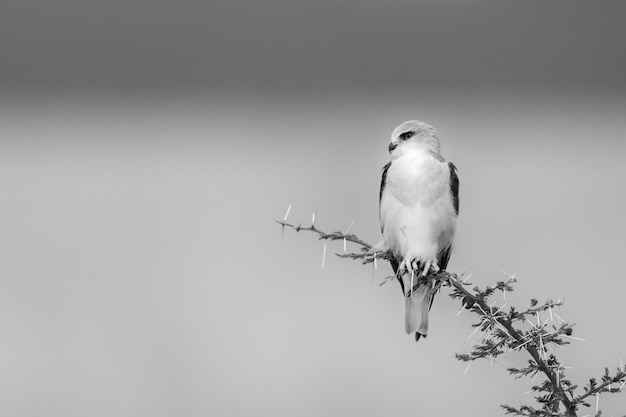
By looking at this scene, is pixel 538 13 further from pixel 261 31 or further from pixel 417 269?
pixel 417 269

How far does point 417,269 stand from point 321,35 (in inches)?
39.4

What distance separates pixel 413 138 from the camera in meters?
1.71

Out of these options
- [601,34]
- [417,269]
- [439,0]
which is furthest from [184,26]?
[601,34]

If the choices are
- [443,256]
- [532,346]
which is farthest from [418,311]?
[532,346]

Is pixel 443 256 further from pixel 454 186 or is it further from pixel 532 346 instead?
pixel 532 346

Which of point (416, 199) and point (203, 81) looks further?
point (203, 81)

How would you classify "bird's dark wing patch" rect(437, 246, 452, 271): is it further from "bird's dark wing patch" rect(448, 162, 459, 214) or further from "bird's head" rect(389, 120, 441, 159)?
"bird's head" rect(389, 120, 441, 159)

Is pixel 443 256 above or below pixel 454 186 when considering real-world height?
below

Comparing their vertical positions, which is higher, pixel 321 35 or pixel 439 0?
pixel 439 0

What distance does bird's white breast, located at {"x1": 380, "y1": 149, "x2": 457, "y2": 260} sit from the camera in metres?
1.65

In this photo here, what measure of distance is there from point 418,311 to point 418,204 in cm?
25

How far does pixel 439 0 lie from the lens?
2.37m

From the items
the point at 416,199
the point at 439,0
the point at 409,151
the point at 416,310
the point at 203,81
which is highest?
the point at 439,0

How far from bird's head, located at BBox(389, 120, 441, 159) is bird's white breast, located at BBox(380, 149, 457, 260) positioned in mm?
18
